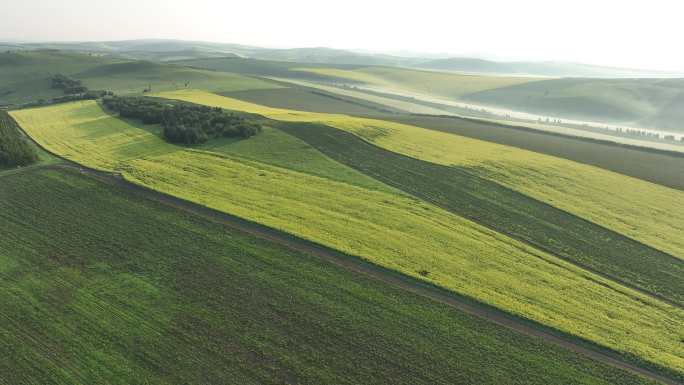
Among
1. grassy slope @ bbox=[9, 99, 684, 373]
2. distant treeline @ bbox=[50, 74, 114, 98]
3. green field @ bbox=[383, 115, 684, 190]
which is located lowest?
grassy slope @ bbox=[9, 99, 684, 373]

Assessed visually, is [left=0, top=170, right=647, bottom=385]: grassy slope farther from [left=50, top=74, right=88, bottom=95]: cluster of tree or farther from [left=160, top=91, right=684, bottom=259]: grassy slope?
[left=50, top=74, right=88, bottom=95]: cluster of tree

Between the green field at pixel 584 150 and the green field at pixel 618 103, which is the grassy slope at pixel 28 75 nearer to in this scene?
the green field at pixel 584 150

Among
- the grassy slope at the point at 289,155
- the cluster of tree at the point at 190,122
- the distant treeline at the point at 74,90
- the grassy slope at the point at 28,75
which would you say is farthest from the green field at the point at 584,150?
the grassy slope at the point at 28,75

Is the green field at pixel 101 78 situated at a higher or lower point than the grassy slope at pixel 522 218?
higher

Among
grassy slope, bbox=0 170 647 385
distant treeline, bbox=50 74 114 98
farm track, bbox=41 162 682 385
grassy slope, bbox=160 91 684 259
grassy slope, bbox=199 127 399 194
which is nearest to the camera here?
grassy slope, bbox=0 170 647 385

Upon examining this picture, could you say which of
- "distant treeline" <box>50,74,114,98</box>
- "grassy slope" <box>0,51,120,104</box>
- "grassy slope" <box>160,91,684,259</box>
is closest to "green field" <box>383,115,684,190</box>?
"grassy slope" <box>160,91,684,259</box>

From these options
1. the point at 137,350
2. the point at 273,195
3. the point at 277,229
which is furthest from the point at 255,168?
the point at 137,350

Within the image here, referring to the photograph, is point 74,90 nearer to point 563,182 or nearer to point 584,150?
point 563,182
